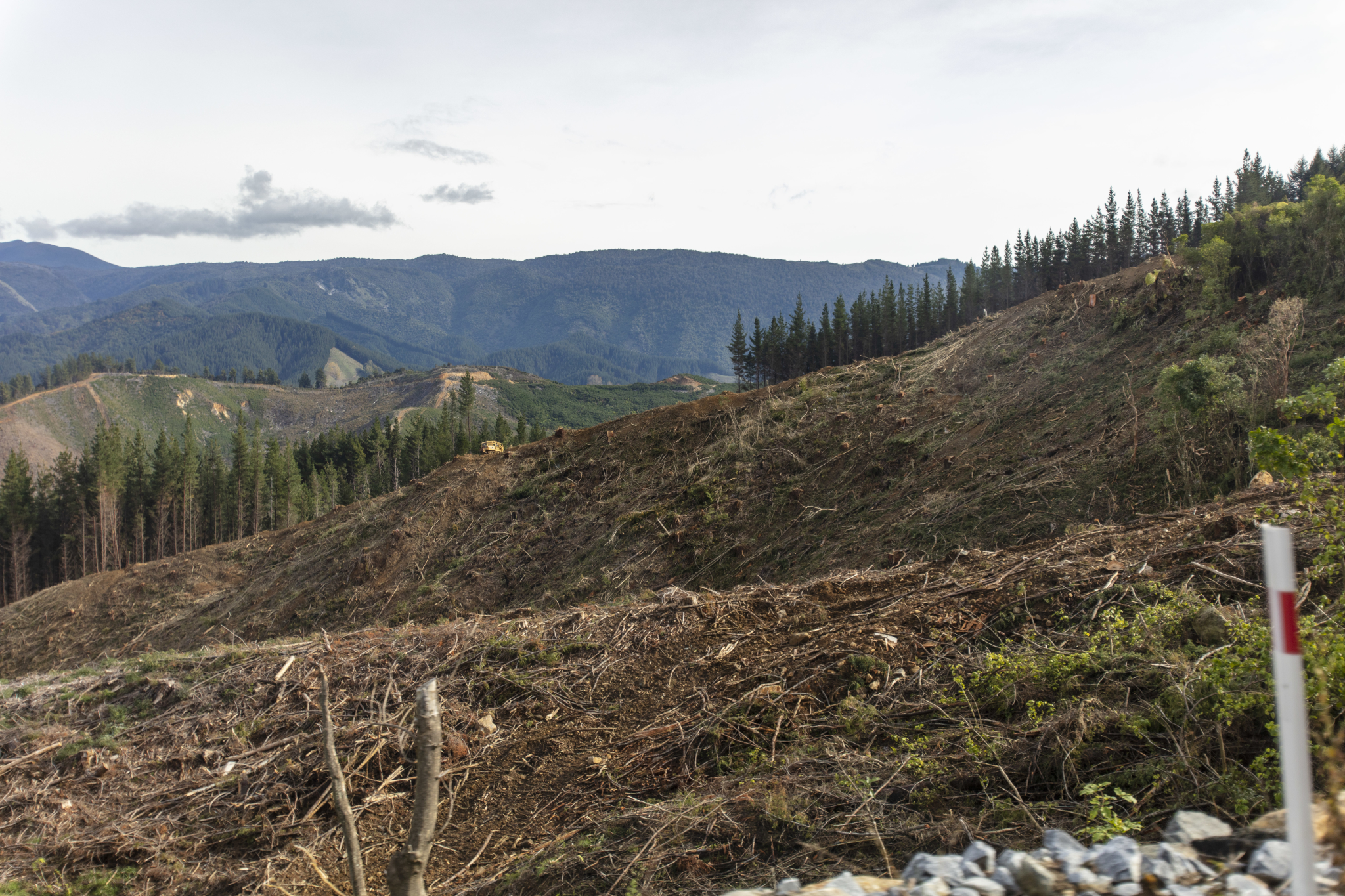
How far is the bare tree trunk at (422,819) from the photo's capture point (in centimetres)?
280

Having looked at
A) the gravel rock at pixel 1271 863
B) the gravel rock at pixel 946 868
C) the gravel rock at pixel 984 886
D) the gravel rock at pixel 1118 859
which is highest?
the gravel rock at pixel 1271 863

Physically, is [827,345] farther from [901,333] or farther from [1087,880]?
[1087,880]

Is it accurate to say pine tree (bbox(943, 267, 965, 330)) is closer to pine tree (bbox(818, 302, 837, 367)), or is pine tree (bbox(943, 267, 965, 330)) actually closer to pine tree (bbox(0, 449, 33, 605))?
pine tree (bbox(818, 302, 837, 367))

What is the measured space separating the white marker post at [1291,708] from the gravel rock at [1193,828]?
116cm

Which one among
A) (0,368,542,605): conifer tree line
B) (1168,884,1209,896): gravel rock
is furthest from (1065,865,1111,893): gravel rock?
(0,368,542,605): conifer tree line

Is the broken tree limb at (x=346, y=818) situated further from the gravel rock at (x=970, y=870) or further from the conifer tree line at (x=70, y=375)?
the conifer tree line at (x=70, y=375)

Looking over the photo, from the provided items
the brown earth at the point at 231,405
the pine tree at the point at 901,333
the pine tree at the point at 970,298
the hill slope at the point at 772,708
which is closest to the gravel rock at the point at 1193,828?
the hill slope at the point at 772,708

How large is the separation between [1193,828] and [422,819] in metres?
3.33

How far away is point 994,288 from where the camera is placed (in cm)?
7750

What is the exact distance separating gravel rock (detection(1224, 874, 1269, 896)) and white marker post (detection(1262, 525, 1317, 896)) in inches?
30.1

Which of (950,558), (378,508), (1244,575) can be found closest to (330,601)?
(378,508)

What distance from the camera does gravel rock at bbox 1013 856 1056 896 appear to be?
9.79 ft

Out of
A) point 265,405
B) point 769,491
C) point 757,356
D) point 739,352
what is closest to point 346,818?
point 769,491

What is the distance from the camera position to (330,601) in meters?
18.2
